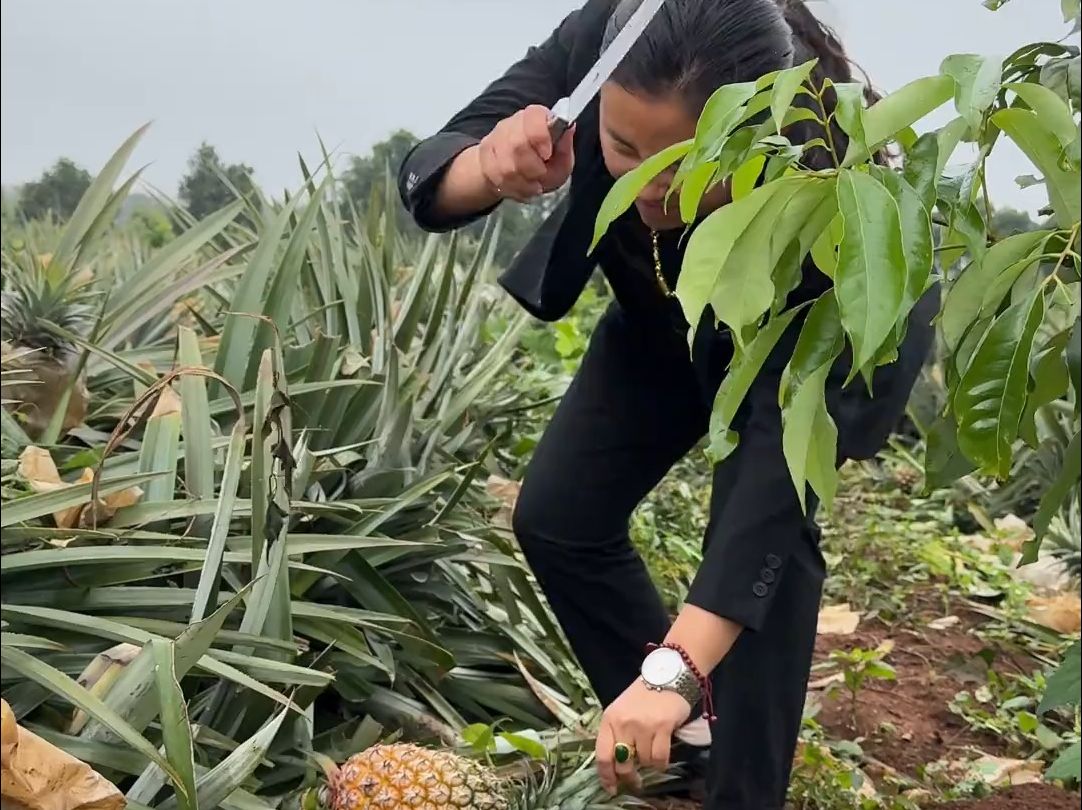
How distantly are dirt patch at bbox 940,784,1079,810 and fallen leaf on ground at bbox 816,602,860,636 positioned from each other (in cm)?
85

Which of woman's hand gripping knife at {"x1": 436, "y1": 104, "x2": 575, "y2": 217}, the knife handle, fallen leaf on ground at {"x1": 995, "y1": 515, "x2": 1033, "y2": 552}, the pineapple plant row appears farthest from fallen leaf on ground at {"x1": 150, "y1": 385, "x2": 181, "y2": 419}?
fallen leaf on ground at {"x1": 995, "y1": 515, "x2": 1033, "y2": 552}

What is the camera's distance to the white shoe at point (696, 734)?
1.54 meters

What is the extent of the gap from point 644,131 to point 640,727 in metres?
0.56

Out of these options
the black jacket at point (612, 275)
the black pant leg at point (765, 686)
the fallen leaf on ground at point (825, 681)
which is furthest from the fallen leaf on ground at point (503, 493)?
the black pant leg at point (765, 686)

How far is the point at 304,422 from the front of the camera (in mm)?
1751

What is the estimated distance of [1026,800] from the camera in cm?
146

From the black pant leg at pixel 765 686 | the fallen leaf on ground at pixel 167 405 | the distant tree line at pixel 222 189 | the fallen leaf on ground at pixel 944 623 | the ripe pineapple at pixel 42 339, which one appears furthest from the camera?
the fallen leaf on ground at pixel 944 623

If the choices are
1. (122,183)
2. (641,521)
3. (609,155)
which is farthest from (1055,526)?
(122,183)

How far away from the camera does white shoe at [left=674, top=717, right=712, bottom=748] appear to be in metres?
1.54

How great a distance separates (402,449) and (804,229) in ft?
4.16

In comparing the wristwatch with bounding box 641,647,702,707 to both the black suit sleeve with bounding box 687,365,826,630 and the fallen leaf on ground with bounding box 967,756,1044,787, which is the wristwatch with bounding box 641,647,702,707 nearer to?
the black suit sleeve with bounding box 687,365,826,630

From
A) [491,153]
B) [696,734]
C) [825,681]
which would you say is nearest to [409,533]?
[696,734]

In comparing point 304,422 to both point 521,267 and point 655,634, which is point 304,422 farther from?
point 655,634

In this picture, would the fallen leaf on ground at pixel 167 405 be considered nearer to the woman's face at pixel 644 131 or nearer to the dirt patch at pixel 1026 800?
the woman's face at pixel 644 131
